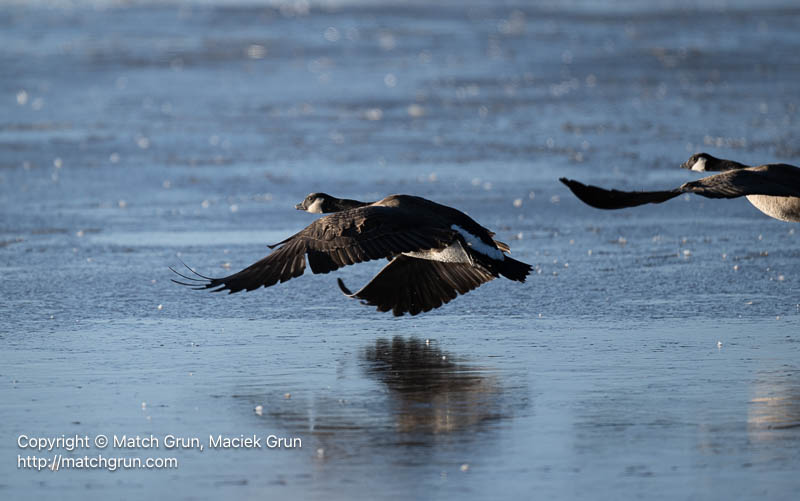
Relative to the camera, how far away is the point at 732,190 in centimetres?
670

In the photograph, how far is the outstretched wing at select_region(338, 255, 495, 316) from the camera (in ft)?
24.3

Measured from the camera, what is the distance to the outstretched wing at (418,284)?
742 cm

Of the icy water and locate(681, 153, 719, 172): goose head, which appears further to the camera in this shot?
locate(681, 153, 719, 172): goose head

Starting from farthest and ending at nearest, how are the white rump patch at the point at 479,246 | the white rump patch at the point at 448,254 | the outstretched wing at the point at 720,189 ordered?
the white rump patch at the point at 448,254
the white rump patch at the point at 479,246
the outstretched wing at the point at 720,189

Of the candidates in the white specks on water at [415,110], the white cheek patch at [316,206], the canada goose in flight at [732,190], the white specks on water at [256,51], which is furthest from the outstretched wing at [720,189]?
the white specks on water at [256,51]

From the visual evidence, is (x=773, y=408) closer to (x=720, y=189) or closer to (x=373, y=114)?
(x=720, y=189)

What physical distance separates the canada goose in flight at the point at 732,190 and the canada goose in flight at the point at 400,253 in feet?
1.82

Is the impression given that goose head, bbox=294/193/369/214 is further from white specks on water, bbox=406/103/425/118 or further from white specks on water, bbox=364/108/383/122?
white specks on water, bbox=406/103/425/118

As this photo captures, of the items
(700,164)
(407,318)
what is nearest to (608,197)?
(407,318)

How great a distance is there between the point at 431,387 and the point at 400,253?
97 cm

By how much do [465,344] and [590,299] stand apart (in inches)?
51.5

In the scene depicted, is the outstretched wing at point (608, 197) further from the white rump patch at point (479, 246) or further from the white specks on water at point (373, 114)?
Result: the white specks on water at point (373, 114)

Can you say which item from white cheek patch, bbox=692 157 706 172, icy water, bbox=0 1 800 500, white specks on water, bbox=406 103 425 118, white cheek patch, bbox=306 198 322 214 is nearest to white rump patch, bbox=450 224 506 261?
icy water, bbox=0 1 800 500

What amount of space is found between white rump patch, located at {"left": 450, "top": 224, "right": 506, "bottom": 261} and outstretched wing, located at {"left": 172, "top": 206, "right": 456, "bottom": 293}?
8 centimetres
